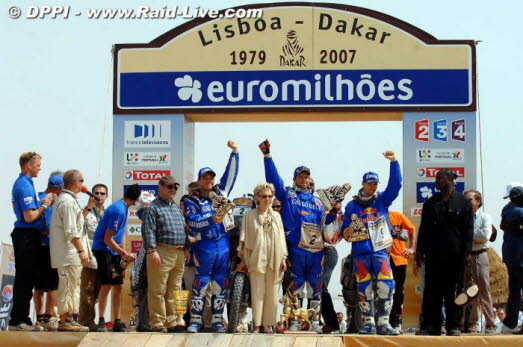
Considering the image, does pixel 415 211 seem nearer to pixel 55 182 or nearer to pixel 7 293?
pixel 55 182

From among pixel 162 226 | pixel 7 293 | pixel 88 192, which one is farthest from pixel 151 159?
pixel 7 293

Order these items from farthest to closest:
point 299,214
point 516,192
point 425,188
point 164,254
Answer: point 425,188
point 516,192
point 299,214
point 164,254

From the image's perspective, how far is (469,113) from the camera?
12.5 meters

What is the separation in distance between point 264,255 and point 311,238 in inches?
22.5

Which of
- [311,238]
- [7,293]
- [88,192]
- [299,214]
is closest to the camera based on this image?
[311,238]

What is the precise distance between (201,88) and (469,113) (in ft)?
11.7

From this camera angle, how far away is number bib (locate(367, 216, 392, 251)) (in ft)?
32.0

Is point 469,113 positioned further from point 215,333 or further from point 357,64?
point 215,333

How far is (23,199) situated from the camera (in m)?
9.90

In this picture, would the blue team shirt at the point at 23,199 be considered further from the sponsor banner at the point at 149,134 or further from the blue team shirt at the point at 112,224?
the sponsor banner at the point at 149,134

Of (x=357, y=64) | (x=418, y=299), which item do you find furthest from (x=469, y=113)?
(x=418, y=299)

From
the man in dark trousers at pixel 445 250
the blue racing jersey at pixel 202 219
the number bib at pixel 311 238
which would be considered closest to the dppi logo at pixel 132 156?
the blue racing jersey at pixel 202 219

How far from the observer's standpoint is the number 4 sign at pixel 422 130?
12.4 metres

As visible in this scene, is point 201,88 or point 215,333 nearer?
point 215,333
